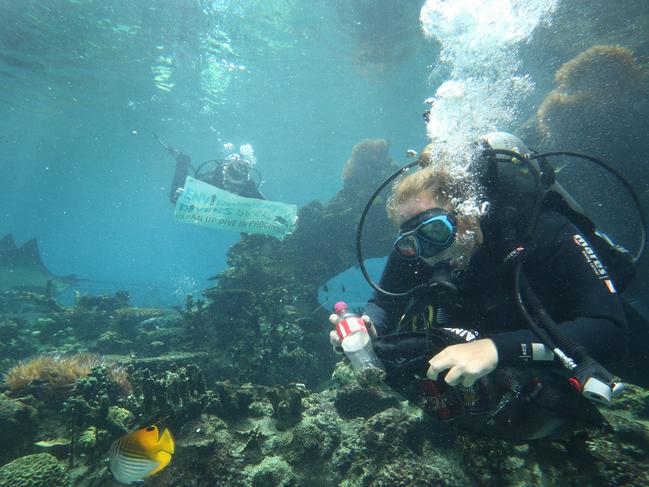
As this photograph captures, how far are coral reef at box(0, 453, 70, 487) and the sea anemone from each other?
1947mm

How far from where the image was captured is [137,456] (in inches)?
93.8

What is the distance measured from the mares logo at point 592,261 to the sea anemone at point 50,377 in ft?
21.4

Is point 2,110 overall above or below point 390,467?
above

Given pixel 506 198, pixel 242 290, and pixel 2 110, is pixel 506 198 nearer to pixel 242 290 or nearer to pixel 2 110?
pixel 242 290

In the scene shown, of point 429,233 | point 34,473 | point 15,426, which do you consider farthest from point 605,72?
point 15,426

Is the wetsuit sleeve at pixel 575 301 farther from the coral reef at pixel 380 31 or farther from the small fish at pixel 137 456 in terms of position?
the coral reef at pixel 380 31

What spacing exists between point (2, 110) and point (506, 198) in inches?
1646

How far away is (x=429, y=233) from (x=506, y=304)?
2.54ft

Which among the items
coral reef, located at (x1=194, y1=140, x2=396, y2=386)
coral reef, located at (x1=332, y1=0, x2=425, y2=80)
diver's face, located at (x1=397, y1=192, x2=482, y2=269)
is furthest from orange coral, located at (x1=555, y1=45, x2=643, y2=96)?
diver's face, located at (x1=397, y1=192, x2=482, y2=269)

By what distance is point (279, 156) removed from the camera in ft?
166

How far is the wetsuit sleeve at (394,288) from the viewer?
3100 mm

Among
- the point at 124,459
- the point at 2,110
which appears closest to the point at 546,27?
the point at 124,459

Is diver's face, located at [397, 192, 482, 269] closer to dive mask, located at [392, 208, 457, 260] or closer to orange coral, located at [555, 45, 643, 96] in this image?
dive mask, located at [392, 208, 457, 260]

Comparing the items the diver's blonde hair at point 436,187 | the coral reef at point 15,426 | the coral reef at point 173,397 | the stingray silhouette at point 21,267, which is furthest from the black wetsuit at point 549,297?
the stingray silhouette at point 21,267
